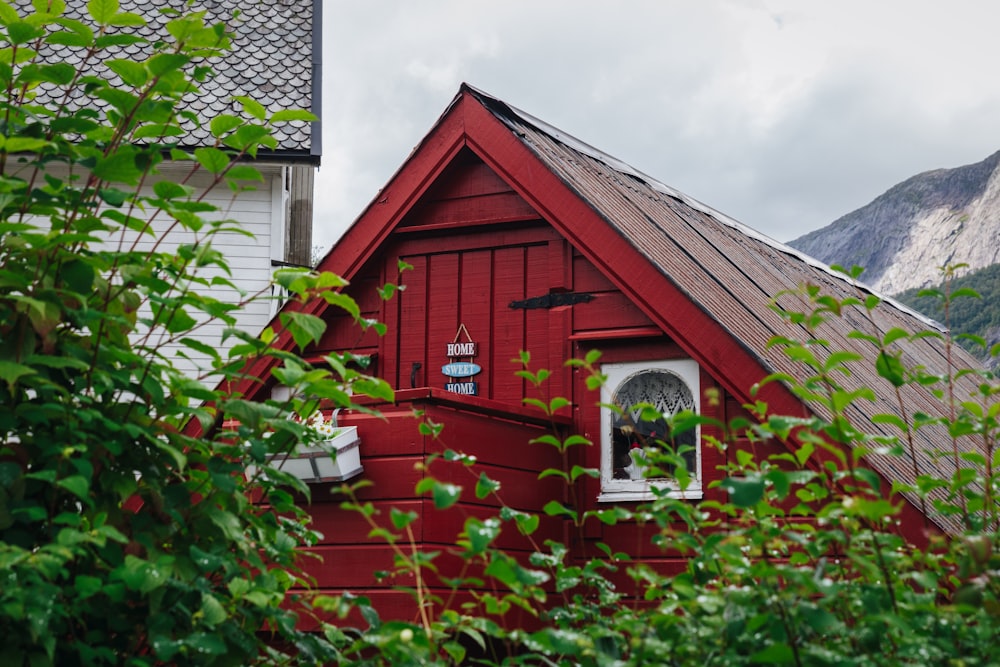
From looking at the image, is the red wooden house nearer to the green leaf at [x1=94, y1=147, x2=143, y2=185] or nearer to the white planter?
the white planter

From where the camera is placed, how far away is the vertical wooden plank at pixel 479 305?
822cm

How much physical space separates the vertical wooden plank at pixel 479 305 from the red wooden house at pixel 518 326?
0.01m

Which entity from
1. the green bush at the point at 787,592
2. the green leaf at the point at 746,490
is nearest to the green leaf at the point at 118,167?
the green bush at the point at 787,592

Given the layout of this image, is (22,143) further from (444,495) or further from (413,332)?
(413,332)

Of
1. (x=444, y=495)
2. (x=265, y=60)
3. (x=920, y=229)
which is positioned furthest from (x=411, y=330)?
(x=920, y=229)

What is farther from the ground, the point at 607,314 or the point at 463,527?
the point at 607,314

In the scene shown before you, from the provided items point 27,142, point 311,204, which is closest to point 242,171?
point 27,142

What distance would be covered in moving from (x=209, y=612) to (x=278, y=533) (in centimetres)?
59

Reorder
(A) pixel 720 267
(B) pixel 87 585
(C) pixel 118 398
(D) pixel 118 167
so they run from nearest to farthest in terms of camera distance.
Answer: (B) pixel 87 585
(D) pixel 118 167
(C) pixel 118 398
(A) pixel 720 267

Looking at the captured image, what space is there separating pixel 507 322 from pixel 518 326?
0.10 meters

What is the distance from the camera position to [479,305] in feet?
27.4

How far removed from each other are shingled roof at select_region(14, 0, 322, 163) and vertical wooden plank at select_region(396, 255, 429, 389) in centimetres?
463

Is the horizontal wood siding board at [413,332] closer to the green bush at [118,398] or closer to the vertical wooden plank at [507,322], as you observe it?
the vertical wooden plank at [507,322]

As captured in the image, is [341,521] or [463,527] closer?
[463,527]
